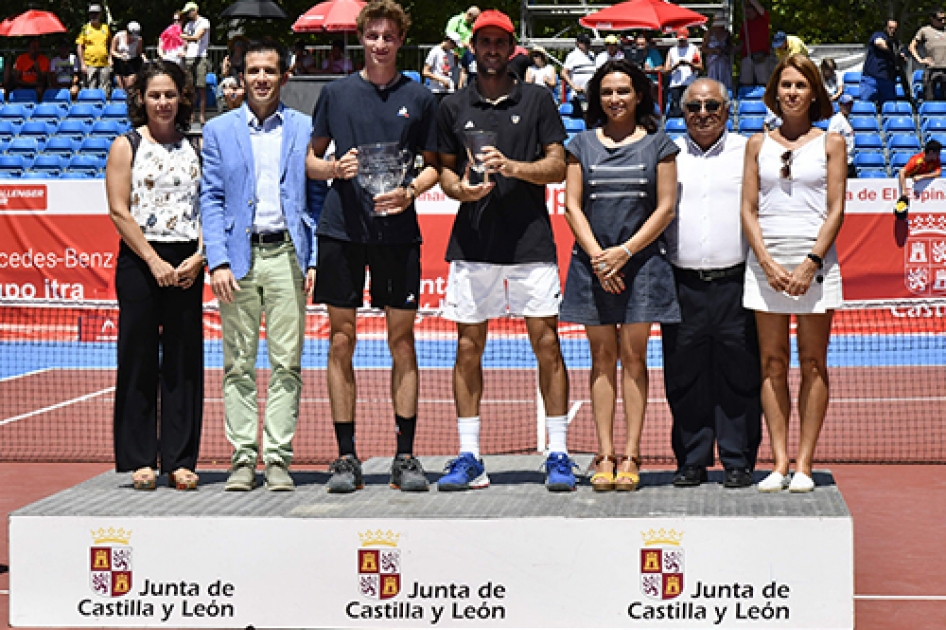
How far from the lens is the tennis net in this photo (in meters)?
12.2

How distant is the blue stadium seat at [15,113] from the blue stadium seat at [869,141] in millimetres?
14039

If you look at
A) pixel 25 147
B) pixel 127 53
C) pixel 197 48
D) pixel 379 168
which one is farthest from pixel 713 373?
pixel 25 147

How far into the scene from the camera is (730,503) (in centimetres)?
657

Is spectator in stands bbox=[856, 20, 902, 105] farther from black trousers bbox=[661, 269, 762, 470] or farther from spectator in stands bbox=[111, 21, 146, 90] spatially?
black trousers bbox=[661, 269, 762, 470]

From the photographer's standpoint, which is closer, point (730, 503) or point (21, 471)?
point (730, 503)

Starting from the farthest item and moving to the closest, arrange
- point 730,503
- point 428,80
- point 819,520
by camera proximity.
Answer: point 428,80
point 730,503
point 819,520

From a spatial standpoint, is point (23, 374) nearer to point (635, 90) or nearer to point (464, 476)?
point (464, 476)

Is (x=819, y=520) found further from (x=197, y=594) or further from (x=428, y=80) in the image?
(x=428, y=80)

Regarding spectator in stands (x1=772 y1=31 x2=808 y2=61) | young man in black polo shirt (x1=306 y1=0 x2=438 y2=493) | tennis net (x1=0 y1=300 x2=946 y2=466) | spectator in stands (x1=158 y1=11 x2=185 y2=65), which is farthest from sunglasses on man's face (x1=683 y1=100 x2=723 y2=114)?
spectator in stands (x1=158 y1=11 x2=185 y2=65)

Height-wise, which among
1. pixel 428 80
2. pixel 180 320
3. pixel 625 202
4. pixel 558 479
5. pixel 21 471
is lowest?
pixel 21 471

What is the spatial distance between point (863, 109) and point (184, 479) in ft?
57.4

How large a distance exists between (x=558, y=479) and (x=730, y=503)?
2.86 ft

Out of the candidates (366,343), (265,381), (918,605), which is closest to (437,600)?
(918,605)

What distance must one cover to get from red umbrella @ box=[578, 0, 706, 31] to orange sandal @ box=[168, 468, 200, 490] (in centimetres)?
1493
